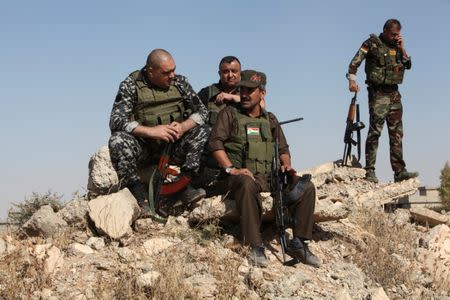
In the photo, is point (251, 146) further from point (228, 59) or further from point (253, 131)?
point (228, 59)

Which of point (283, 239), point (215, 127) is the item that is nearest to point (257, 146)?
point (215, 127)

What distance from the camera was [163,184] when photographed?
21.7 feet

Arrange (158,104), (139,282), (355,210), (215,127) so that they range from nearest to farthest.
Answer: (139,282)
(215,127)
(158,104)
(355,210)

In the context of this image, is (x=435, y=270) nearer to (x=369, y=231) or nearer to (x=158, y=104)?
(x=369, y=231)

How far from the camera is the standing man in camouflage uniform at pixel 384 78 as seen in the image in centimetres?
923

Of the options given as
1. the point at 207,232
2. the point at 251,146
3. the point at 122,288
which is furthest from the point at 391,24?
the point at 122,288

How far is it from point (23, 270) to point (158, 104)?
7.56 ft

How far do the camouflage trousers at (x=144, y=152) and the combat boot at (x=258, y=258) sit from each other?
1.37 meters

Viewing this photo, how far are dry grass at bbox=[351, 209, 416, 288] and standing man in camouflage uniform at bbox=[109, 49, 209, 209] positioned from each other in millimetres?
1932

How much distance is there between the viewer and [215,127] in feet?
20.0

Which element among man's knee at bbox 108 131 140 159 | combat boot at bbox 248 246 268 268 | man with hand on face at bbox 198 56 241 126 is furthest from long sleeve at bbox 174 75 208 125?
combat boot at bbox 248 246 268 268

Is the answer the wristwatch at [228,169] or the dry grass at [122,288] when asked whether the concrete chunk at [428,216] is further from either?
the dry grass at [122,288]

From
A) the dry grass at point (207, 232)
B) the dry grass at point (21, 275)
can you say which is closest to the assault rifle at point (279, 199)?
the dry grass at point (207, 232)

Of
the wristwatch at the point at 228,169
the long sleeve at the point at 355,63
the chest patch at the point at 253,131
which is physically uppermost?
the long sleeve at the point at 355,63
